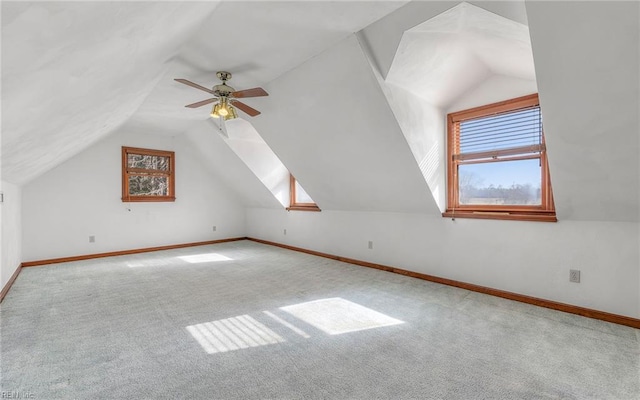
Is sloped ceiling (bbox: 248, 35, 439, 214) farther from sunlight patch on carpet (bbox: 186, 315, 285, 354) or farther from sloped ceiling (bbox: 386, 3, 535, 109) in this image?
sunlight patch on carpet (bbox: 186, 315, 285, 354)

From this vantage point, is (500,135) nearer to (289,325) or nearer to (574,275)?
(574,275)

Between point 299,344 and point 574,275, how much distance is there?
2.65 m

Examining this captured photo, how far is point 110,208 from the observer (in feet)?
18.6

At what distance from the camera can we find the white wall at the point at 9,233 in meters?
3.36

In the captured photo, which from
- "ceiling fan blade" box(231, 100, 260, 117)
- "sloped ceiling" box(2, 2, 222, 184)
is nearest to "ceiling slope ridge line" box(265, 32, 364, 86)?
"ceiling fan blade" box(231, 100, 260, 117)

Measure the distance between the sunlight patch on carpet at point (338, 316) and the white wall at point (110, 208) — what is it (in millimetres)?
4430

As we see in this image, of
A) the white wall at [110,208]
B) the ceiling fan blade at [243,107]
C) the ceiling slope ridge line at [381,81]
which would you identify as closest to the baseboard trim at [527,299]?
the ceiling slope ridge line at [381,81]

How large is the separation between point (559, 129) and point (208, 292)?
3.68 meters

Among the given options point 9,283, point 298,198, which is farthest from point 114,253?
point 298,198

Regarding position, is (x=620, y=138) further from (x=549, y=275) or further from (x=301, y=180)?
(x=301, y=180)

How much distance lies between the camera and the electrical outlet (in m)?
2.88

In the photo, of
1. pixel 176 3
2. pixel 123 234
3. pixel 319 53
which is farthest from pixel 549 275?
pixel 123 234

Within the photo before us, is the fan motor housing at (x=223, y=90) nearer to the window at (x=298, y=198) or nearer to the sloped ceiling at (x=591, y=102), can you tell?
the sloped ceiling at (x=591, y=102)

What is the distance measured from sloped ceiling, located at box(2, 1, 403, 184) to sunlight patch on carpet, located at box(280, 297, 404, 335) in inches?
Result: 93.1
